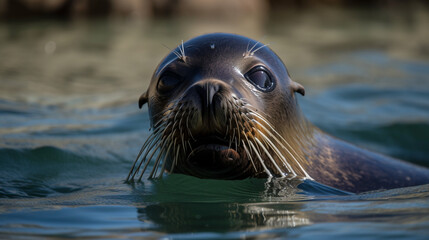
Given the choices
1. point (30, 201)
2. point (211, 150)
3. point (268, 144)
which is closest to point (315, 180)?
point (268, 144)

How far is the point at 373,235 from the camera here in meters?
2.28

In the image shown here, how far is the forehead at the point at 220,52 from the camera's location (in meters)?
3.49

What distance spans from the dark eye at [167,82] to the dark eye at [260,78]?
1.26 feet

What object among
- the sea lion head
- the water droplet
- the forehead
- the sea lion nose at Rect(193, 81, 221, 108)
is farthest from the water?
the forehead

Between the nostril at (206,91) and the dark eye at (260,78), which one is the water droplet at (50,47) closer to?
the dark eye at (260,78)

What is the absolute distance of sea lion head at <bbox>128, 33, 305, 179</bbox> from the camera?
10.1 ft

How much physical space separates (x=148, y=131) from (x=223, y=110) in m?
2.64

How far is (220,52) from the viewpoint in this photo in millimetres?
3541

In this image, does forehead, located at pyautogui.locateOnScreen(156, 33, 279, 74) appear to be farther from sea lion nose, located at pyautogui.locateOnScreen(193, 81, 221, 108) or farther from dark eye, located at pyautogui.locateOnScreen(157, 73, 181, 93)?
sea lion nose, located at pyautogui.locateOnScreen(193, 81, 221, 108)

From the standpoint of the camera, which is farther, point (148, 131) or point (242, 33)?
point (242, 33)

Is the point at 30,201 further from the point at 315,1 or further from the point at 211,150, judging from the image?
the point at 315,1

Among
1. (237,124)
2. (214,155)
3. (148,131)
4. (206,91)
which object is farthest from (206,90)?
(148,131)

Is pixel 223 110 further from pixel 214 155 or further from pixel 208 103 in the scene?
pixel 214 155

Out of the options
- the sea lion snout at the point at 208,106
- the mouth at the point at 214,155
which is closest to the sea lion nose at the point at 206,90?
the sea lion snout at the point at 208,106
